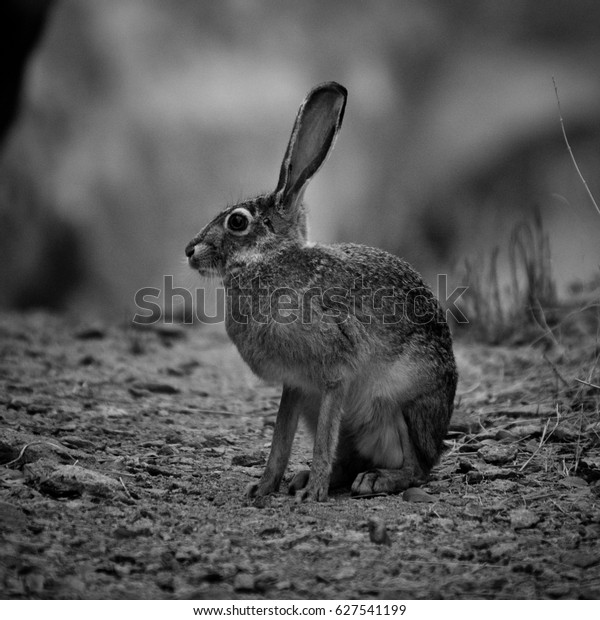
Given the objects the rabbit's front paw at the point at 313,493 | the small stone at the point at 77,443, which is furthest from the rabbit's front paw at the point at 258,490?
the small stone at the point at 77,443

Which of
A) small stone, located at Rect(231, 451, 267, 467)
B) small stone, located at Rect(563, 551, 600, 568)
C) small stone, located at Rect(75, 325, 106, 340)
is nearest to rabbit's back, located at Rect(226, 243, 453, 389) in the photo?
small stone, located at Rect(231, 451, 267, 467)

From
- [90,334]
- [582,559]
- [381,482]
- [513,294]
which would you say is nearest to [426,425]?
[381,482]

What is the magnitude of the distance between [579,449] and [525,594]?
162 cm

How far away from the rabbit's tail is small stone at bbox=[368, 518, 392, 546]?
909 mm

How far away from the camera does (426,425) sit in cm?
425

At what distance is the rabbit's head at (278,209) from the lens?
13.8 ft

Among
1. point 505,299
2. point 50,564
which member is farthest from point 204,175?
point 50,564

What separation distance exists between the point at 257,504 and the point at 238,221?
4.53ft

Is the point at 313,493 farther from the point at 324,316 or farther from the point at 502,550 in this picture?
the point at 502,550

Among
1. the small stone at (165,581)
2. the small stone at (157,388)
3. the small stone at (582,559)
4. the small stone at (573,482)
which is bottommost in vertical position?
the small stone at (165,581)

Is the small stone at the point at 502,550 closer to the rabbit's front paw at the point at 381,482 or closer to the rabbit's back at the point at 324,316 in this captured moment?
the rabbit's front paw at the point at 381,482

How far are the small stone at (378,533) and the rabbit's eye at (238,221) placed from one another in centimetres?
160

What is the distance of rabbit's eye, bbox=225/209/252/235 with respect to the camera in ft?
13.8

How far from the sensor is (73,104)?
1030 centimetres
